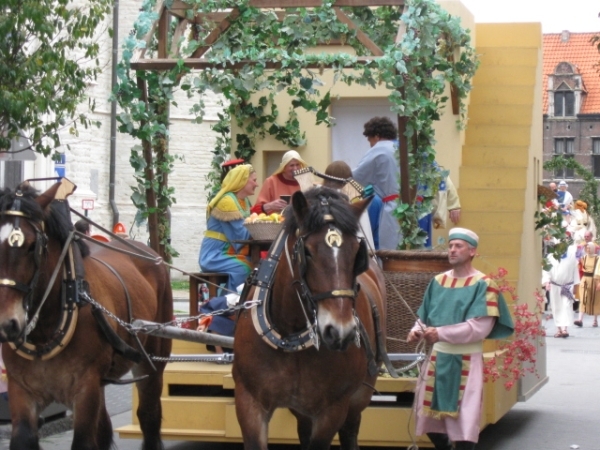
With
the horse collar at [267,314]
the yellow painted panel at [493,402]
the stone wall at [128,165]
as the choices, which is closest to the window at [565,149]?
the stone wall at [128,165]

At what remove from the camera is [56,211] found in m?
7.00

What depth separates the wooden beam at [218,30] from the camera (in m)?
9.72

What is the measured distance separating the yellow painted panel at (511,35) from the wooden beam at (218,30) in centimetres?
369

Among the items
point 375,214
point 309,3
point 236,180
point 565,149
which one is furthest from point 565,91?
point 236,180

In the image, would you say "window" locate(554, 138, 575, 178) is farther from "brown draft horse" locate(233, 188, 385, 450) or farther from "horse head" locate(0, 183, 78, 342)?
"horse head" locate(0, 183, 78, 342)

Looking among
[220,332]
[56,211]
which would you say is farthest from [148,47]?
[56,211]

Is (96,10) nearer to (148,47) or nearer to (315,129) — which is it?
(315,129)

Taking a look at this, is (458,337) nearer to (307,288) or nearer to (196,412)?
(307,288)

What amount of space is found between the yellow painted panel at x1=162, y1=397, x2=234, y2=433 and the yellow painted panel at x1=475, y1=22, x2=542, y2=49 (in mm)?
5232

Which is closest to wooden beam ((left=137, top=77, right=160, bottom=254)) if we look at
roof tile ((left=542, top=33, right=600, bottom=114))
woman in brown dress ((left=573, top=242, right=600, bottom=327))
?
woman in brown dress ((left=573, top=242, right=600, bottom=327))

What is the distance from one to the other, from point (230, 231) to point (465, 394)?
2325mm

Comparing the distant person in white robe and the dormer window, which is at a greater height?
the dormer window

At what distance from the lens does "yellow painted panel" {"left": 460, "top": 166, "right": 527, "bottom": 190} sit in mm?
11266

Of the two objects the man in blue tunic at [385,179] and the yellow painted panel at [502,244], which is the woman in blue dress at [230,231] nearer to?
the man in blue tunic at [385,179]
